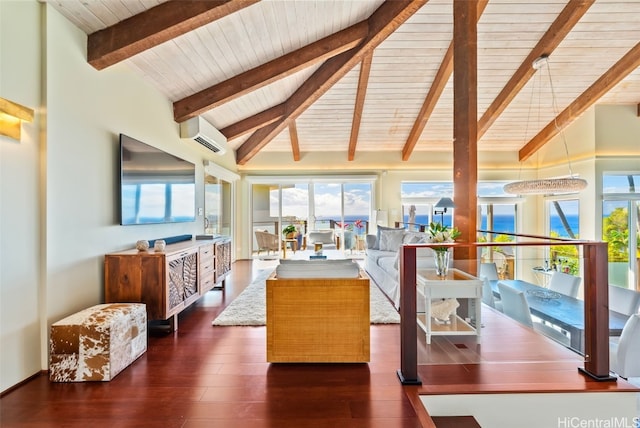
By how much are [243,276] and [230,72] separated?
3.66 metres

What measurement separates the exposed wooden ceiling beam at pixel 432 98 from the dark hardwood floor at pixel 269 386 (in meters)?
4.12

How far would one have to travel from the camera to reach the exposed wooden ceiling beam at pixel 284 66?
13.5ft

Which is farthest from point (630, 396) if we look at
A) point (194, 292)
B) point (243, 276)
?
point (243, 276)

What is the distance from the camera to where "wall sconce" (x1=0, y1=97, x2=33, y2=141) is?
6.61 feet

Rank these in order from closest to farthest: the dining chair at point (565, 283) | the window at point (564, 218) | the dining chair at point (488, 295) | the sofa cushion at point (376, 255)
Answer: the dining chair at point (565, 283)
the dining chair at point (488, 295)
the sofa cushion at point (376, 255)
the window at point (564, 218)

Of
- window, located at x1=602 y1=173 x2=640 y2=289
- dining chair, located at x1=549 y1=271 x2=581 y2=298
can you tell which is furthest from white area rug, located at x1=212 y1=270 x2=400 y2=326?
window, located at x1=602 y1=173 x2=640 y2=289

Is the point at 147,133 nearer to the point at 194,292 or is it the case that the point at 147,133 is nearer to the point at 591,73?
the point at 194,292

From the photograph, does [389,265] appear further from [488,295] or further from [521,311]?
[521,311]

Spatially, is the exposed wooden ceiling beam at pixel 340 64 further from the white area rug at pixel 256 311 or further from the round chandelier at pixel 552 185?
the white area rug at pixel 256 311

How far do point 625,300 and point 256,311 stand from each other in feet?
12.8

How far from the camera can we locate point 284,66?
4.17 metres

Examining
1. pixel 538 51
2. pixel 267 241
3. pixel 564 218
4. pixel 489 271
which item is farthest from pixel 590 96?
pixel 267 241

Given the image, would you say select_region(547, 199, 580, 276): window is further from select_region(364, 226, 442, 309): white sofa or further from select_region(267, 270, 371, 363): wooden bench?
select_region(267, 270, 371, 363): wooden bench

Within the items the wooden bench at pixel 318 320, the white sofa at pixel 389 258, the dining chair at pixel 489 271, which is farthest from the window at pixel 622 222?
the wooden bench at pixel 318 320
